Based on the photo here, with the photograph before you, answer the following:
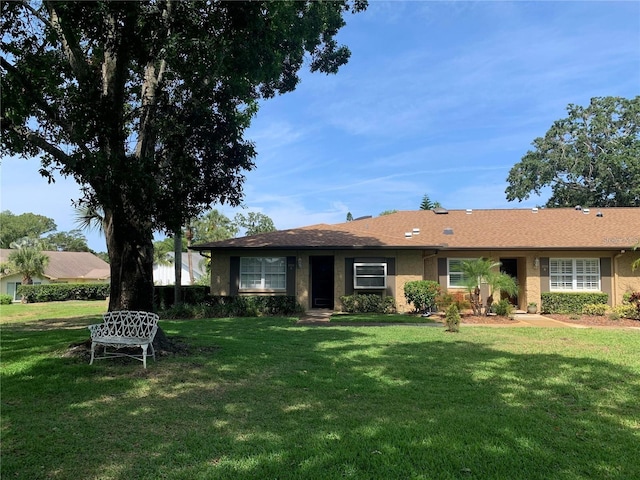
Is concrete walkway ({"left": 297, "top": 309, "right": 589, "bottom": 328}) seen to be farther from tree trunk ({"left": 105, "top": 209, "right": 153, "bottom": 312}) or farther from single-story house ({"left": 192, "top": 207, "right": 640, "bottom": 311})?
tree trunk ({"left": 105, "top": 209, "right": 153, "bottom": 312})

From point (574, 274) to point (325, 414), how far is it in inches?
676

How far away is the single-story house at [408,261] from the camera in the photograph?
17.9 metres

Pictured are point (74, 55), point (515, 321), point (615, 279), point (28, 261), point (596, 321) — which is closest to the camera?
point (74, 55)

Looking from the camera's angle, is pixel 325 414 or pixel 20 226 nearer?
pixel 325 414

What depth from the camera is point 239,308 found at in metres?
17.4

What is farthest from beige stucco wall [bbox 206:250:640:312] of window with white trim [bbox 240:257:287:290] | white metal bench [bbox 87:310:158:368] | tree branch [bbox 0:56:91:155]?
tree branch [bbox 0:56:91:155]

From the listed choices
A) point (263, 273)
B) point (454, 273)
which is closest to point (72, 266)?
point (263, 273)

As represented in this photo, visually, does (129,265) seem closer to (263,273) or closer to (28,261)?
(263,273)

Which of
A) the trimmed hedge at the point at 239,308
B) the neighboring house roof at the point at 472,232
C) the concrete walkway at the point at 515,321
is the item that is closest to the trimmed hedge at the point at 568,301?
the concrete walkway at the point at 515,321

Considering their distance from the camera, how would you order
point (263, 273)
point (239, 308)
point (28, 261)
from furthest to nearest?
point (28, 261), point (263, 273), point (239, 308)

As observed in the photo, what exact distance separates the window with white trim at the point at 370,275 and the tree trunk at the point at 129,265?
10.3 m

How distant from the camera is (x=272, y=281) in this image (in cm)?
1861

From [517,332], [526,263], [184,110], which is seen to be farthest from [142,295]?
[526,263]

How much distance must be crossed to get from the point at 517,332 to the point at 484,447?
905 centimetres
